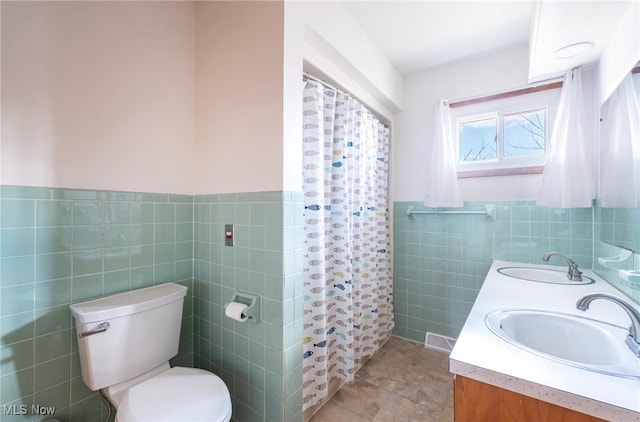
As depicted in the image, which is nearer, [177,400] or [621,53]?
[177,400]

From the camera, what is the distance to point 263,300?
1.28 m

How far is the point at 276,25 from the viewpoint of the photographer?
1222mm

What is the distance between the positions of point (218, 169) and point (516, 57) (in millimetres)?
2357

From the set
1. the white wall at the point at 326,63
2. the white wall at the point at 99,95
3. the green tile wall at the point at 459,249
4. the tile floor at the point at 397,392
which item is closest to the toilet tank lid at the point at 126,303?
the white wall at the point at 99,95

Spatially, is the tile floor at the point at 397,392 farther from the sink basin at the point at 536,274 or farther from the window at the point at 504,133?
the window at the point at 504,133

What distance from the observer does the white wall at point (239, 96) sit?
124cm

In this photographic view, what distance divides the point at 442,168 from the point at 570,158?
2.49 feet

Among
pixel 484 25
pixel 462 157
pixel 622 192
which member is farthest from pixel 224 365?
pixel 484 25

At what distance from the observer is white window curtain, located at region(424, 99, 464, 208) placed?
2104 mm

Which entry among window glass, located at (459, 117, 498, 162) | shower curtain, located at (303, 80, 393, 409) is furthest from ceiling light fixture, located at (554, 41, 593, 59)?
shower curtain, located at (303, 80, 393, 409)

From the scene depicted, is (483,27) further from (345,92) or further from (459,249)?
(459,249)

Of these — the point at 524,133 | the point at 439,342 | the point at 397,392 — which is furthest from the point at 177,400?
the point at 524,133

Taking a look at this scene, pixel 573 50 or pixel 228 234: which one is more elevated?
pixel 573 50

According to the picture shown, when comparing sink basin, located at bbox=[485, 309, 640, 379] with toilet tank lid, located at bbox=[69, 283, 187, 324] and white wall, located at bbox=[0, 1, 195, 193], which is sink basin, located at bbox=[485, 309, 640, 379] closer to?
toilet tank lid, located at bbox=[69, 283, 187, 324]
